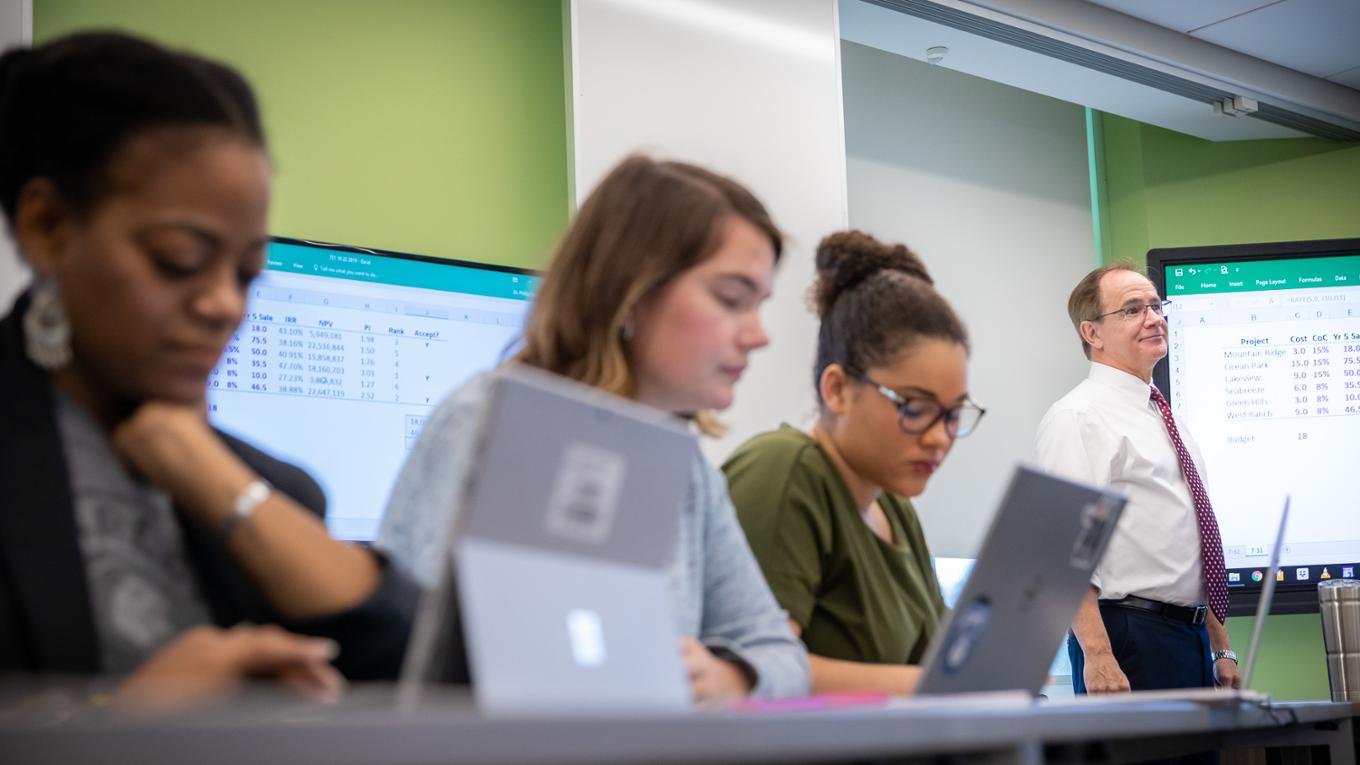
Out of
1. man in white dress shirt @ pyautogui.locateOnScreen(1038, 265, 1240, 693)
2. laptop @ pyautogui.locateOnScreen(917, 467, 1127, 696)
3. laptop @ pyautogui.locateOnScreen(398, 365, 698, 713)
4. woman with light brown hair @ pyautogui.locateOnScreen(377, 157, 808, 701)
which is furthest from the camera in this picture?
man in white dress shirt @ pyautogui.locateOnScreen(1038, 265, 1240, 693)

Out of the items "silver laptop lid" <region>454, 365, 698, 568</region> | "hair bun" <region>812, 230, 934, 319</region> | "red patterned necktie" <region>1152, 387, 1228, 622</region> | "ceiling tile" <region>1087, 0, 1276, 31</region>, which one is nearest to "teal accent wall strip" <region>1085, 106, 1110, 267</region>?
"ceiling tile" <region>1087, 0, 1276, 31</region>

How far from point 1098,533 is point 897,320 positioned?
1.86 ft

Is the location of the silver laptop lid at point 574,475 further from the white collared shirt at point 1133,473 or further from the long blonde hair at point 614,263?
the white collared shirt at point 1133,473

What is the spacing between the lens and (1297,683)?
5051 millimetres

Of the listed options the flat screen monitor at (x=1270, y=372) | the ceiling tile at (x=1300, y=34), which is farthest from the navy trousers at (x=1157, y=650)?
the ceiling tile at (x=1300, y=34)

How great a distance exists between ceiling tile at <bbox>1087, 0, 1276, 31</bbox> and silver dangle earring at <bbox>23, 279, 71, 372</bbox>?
3950 millimetres

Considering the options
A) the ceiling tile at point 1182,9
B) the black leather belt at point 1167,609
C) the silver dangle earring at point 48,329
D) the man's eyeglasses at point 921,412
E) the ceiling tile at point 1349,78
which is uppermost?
the ceiling tile at point 1182,9

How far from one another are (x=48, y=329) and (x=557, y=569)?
18.7 inches

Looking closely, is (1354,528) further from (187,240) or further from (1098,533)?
(187,240)

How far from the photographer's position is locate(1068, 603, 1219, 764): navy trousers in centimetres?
343

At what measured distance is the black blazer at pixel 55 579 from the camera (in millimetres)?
966

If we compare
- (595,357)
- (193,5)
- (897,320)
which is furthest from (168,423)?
(193,5)

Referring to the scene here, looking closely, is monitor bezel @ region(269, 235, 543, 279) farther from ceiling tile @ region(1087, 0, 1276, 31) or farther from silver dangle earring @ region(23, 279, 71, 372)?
ceiling tile @ region(1087, 0, 1276, 31)

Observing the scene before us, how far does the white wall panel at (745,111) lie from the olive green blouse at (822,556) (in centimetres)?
123
